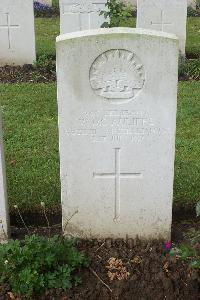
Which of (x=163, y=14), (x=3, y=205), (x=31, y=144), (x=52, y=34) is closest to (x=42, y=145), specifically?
(x=31, y=144)

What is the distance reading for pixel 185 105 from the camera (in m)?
6.95

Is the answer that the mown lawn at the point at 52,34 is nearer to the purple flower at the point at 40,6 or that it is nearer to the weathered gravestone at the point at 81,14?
the purple flower at the point at 40,6

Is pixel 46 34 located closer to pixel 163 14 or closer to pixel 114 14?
pixel 163 14

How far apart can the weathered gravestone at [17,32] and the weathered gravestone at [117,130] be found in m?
5.12

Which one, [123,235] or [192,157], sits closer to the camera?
[123,235]

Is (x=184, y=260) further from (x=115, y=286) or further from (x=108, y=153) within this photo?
(x=108, y=153)

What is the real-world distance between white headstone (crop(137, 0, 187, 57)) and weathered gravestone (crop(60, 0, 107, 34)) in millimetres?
611

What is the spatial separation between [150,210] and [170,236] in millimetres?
273

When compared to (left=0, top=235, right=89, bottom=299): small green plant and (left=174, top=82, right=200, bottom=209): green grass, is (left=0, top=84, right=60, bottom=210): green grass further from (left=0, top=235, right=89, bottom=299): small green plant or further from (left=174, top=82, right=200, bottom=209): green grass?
(left=174, top=82, right=200, bottom=209): green grass

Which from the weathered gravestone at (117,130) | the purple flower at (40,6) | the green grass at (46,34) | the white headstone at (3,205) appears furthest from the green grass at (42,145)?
the purple flower at (40,6)

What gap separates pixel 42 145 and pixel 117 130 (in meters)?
2.16

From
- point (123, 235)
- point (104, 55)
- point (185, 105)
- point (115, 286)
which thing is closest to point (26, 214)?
point (123, 235)

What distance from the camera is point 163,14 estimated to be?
8523mm

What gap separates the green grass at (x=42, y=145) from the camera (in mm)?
4719
